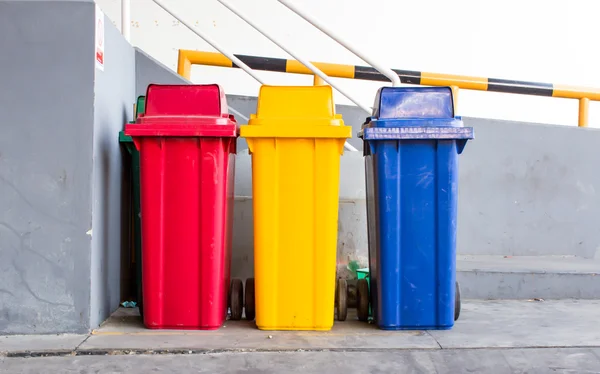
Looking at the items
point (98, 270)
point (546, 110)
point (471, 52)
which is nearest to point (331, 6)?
point (471, 52)

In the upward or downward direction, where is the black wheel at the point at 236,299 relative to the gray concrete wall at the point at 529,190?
downward

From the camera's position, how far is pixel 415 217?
347 centimetres

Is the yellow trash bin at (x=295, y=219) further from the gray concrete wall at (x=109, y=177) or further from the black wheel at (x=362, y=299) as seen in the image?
the gray concrete wall at (x=109, y=177)

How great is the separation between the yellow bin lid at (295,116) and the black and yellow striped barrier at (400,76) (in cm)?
173

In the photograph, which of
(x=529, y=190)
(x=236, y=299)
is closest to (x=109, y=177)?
(x=236, y=299)

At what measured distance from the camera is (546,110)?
8914 mm

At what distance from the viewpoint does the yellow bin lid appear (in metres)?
3.40

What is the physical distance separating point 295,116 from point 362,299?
1131 mm

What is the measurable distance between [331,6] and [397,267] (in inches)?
237

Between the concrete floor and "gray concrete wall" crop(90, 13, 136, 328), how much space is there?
0.22 m

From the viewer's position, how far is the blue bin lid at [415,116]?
342cm

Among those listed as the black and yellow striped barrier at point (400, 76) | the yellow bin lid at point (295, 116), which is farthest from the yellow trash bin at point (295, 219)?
the black and yellow striped barrier at point (400, 76)

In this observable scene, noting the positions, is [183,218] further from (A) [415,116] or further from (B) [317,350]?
(A) [415,116]

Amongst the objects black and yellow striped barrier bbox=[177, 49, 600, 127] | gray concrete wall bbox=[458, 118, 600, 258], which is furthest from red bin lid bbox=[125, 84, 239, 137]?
gray concrete wall bbox=[458, 118, 600, 258]
